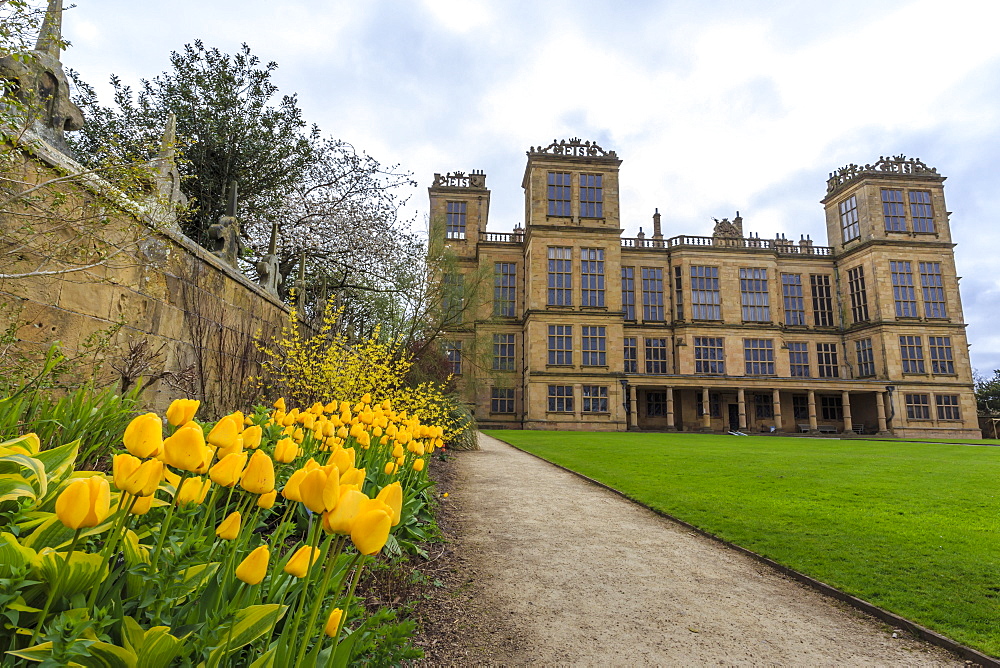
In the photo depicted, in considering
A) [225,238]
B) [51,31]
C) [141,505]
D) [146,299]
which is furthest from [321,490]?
[225,238]

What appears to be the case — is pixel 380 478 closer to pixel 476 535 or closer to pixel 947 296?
pixel 476 535

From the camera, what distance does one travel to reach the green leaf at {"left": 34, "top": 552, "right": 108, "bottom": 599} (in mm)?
1079

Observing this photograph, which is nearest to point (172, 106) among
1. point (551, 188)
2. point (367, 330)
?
point (367, 330)

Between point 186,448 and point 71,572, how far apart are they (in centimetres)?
34

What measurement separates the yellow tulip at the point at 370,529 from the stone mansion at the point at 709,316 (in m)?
25.4

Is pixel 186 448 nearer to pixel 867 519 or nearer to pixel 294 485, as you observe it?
pixel 294 485

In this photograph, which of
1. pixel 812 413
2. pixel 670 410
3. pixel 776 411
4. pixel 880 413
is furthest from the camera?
pixel 880 413

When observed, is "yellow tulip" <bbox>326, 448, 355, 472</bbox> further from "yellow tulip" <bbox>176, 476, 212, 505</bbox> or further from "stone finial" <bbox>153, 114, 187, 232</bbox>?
"stone finial" <bbox>153, 114, 187, 232</bbox>

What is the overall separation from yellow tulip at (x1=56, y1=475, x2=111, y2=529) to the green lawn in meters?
4.23

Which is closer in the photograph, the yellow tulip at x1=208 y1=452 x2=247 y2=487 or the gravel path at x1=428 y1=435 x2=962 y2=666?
the yellow tulip at x1=208 y1=452 x2=247 y2=487

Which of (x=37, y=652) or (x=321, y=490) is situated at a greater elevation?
(x=321, y=490)

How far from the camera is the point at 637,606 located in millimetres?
3377

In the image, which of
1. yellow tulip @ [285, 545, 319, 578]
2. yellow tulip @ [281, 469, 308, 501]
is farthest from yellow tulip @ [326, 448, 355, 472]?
yellow tulip @ [285, 545, 319, 578]

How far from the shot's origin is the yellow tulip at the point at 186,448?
116cm
